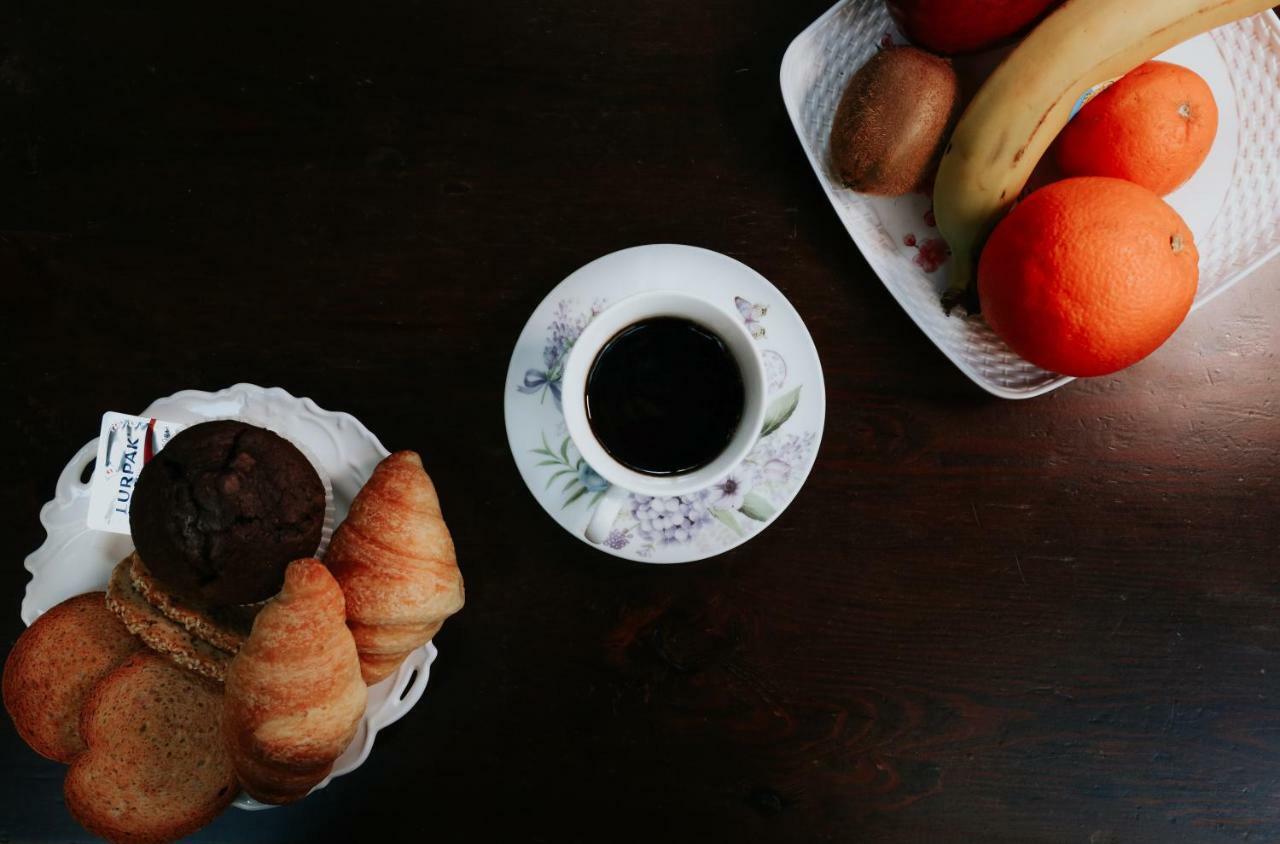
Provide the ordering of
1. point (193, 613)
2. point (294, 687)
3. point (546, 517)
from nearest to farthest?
point (294, 687) → point (193, 613) → point (546, 517)

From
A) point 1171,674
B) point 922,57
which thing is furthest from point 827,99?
point 1171,674

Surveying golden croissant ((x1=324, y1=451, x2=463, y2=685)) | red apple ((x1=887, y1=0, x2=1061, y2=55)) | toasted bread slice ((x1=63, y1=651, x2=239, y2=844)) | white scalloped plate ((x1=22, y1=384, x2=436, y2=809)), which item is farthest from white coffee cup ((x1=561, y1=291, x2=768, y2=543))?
toasted bread slice ((x1=63, y1=651, x2=239, y2=844))

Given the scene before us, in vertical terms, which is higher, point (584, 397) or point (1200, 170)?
point (1200, 170)

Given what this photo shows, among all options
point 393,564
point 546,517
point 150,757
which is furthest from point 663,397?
point 150,757

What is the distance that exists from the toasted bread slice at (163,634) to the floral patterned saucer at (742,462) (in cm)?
40

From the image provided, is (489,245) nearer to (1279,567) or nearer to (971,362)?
(971,362)

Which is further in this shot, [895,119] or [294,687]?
[895,119]

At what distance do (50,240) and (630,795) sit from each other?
1005 millimetres

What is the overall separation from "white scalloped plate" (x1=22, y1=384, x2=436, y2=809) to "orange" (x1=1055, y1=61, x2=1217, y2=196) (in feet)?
2.90

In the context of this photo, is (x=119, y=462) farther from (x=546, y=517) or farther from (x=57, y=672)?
(x=546, y=517)

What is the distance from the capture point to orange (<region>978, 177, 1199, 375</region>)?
84 centimetres

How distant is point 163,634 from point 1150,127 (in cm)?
120

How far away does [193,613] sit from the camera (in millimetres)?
923

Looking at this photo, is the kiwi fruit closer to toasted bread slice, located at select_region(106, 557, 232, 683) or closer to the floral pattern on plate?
the floral pattern on plate
